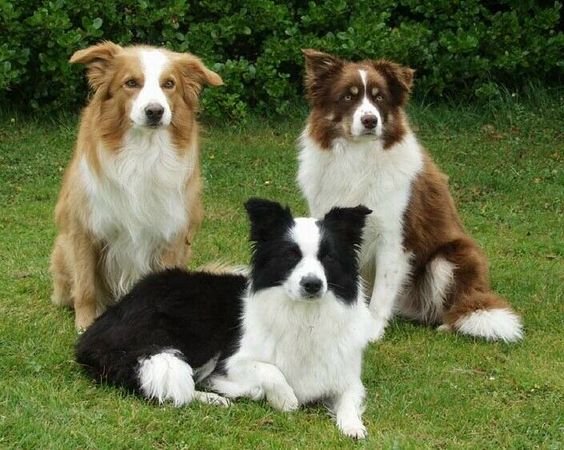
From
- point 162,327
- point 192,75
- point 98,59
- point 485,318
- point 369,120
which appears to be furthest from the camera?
point 485,318

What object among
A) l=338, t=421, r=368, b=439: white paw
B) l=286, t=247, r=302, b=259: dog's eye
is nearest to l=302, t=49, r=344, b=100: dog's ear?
l=286, t=247, r=302, b=259: dog's eye

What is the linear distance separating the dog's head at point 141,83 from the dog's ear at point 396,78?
1.20 metres

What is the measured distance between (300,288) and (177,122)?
5.37 feet

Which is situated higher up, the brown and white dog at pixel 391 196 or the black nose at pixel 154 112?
the black nose at pixel 154 112

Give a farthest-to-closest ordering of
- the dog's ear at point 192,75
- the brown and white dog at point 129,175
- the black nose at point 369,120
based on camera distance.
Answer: the black nose at point 369,120, the dog's ear at point 192,75, the brown and white dog at point 129,175

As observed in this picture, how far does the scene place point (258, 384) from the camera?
5.02 meters

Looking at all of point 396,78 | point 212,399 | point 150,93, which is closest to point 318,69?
point 396,78

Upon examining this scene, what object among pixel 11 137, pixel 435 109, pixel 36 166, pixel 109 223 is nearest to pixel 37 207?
pixel 36 166

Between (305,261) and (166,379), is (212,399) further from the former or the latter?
(305,261)

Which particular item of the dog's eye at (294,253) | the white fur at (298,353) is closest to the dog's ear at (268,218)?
the dog's eye at (294,253)

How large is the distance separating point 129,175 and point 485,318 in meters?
2.45

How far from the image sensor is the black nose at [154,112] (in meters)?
5.60

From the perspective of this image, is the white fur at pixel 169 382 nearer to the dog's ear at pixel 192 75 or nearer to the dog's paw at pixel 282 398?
the dog's paw at pixel 282 398

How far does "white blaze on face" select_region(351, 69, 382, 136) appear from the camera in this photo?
20.0 ft
